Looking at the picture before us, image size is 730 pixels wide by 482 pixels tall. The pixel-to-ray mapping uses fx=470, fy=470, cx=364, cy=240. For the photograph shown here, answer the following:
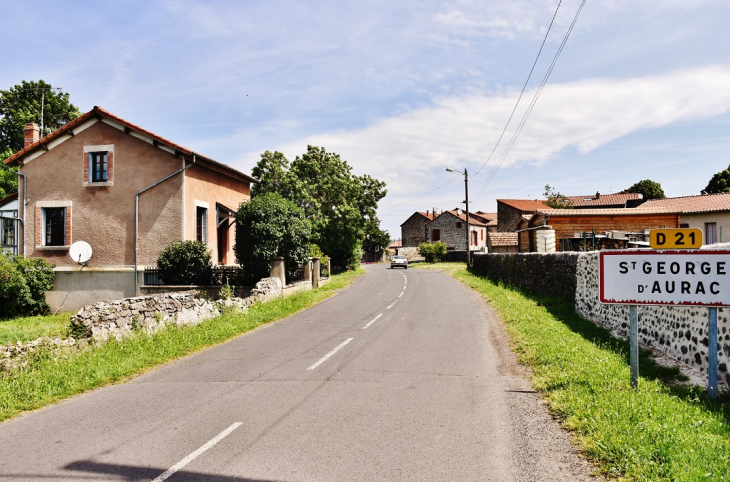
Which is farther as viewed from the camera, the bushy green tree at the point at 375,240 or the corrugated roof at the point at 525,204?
the bushy green tree at the point at 375,240

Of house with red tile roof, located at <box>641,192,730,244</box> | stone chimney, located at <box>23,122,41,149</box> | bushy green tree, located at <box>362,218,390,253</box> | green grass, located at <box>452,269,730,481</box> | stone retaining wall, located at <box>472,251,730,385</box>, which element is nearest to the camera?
green grass, located at <box>452,269,730,481</box>

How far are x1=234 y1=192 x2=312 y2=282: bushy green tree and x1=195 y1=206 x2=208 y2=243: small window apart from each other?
2918mm

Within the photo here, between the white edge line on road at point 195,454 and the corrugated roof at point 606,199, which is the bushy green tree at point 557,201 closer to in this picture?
the corrugated roof at point 606,199

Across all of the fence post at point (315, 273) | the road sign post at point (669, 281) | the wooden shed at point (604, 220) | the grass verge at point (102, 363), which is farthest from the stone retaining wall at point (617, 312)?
the fence post at point (315, 273)

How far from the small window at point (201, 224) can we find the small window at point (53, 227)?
20.3 ft

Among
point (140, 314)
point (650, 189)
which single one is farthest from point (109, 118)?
point (650, 189)

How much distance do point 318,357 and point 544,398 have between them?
14.7 feet

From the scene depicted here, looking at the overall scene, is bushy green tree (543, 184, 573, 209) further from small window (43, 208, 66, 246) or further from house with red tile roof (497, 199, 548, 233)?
small window (43, 208, 66, 246)

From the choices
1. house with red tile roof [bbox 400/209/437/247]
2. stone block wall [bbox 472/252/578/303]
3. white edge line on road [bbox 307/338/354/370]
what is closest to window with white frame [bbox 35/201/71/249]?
white edge line on road [bbox 307/338/354/370]

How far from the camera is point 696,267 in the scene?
20.5ft

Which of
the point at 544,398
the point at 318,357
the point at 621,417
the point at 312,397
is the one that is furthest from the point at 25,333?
the point at 621,417

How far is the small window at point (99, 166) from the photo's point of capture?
22.0 m

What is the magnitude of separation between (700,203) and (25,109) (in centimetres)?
5859

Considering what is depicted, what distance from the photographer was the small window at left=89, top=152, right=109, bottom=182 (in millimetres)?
21962
